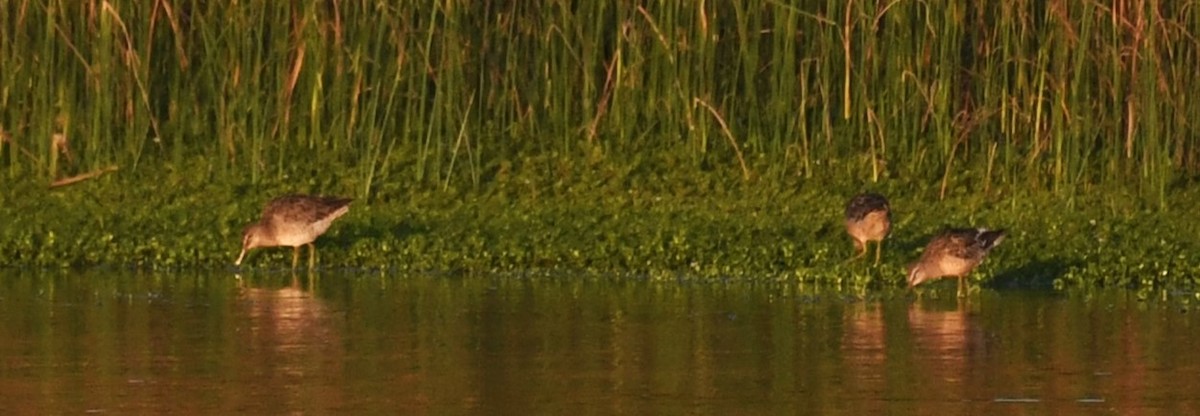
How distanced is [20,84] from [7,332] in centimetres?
533

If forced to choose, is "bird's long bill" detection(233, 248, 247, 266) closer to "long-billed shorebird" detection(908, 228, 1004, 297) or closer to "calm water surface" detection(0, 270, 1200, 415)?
"calm water surface" detection(0, 270, 1200, 415)

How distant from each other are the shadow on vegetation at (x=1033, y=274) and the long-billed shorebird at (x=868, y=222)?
713 mm

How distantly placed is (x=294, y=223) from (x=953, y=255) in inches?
142

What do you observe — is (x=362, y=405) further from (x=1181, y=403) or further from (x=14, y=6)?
(x=14, y=6)

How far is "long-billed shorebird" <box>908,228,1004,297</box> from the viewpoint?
518 inches

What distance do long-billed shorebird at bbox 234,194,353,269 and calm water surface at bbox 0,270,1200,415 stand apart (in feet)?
1.59

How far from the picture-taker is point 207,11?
55.4 feet

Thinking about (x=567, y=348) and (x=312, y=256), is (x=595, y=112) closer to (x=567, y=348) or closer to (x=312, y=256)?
(x=312, y=256)

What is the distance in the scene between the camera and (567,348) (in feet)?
36.9

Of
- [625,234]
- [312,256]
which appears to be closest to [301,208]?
[312,256]

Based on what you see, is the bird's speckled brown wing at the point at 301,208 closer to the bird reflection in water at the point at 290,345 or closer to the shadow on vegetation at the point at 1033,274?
the bird reflection in water at the point at 290,345

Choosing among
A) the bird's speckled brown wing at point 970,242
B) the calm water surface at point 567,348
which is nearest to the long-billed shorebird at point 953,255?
the bird's speckled brown wing at point 970,242

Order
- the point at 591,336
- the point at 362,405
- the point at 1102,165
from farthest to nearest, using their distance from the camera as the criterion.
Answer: the point at 1102,165 → the point at 591,336 → the point at 362,405

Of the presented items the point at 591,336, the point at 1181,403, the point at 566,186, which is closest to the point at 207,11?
the point at 566,186
